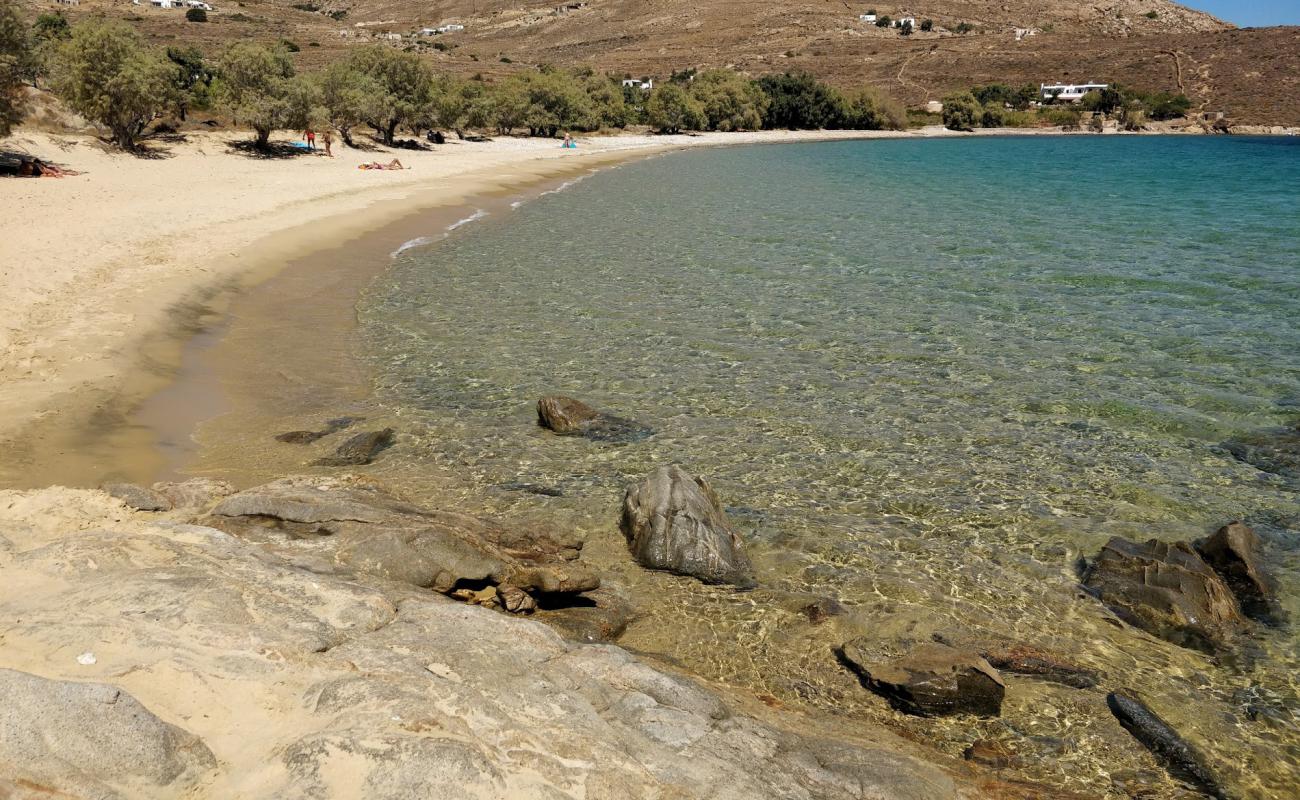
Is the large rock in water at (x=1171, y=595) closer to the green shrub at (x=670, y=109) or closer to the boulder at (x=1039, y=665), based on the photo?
the boulder at (x=1039, y=665)

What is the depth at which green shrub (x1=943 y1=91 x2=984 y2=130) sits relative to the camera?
119 metres

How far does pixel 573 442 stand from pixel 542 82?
248 ft

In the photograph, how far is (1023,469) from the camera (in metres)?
11.6

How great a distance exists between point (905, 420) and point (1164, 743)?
23.5ft

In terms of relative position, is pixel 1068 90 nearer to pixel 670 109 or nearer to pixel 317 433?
pixel 670 109

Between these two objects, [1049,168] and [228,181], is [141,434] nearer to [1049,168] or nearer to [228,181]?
[228,181]

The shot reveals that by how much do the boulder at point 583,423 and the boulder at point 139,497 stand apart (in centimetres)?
554

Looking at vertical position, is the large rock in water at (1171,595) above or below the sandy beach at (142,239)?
below

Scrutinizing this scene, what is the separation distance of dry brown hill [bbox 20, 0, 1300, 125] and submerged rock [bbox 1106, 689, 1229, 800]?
97.7m

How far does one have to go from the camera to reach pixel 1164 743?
6613 millimetres

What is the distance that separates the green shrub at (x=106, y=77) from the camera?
3688cm

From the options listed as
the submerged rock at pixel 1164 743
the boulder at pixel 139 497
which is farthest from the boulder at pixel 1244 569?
the boulder at pixel 139 497

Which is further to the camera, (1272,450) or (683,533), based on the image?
(1272,450)

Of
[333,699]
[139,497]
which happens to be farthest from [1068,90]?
[333,699]
